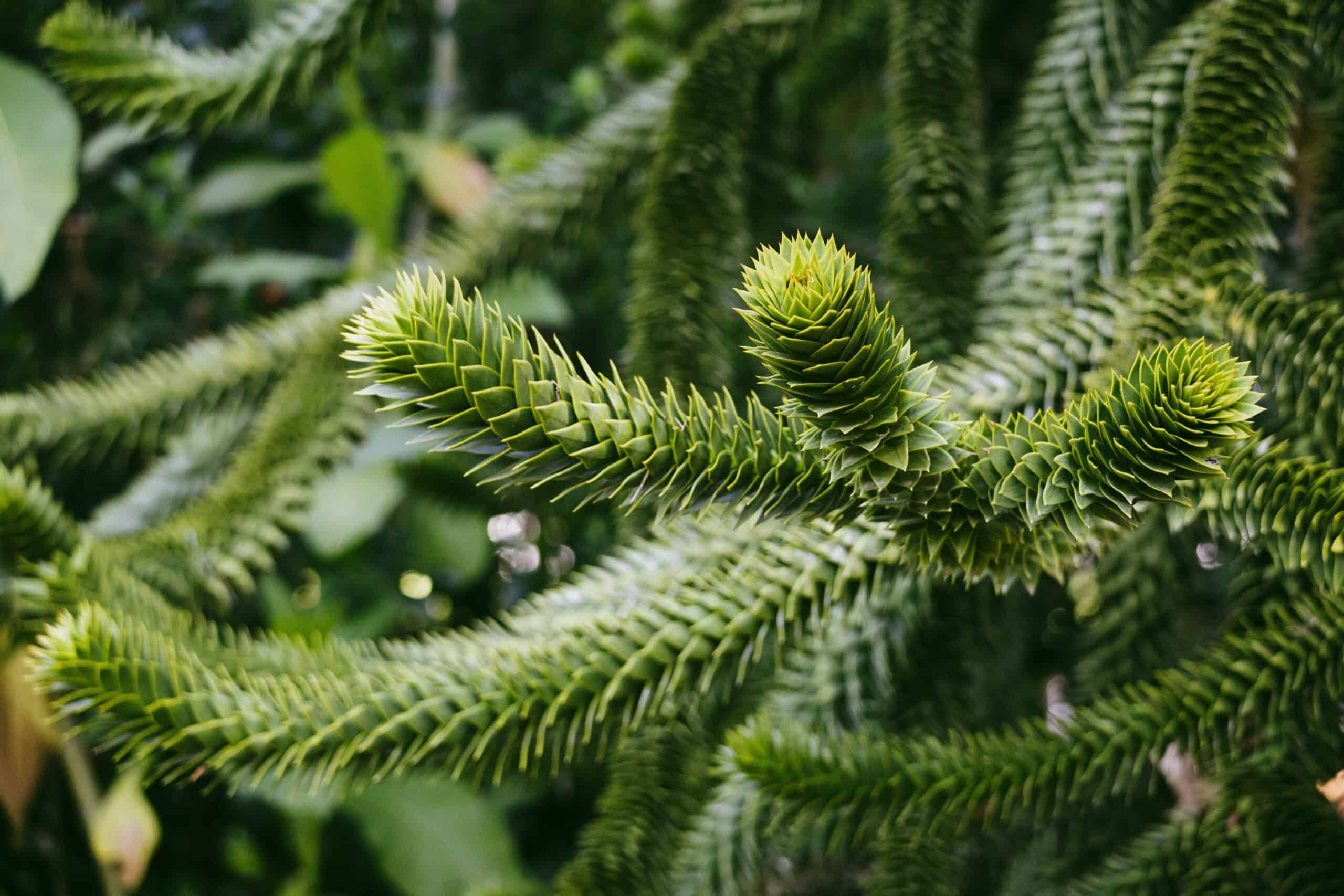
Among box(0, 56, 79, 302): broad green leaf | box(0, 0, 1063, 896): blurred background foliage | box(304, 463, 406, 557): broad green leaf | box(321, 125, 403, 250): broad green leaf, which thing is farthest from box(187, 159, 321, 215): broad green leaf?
box(304, 463, 406, 557): broad green leaf

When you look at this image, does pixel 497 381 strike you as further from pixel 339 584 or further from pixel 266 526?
pixel 339 584

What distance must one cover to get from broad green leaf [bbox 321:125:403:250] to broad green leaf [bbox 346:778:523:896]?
0.80 metres

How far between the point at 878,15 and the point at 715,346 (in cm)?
58

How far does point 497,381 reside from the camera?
467 mm

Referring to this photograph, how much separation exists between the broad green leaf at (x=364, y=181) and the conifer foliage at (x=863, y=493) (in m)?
0.27

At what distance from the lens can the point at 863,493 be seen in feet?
1.55

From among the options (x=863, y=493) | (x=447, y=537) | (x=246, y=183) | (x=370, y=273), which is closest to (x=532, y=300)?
(x=370, y=273)

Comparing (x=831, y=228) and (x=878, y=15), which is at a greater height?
(x=878, y=15)

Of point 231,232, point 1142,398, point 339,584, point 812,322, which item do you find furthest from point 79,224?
point 1142,398

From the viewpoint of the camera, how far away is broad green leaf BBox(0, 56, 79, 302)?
0.88 meters

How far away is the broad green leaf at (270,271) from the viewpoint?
53.9 inches

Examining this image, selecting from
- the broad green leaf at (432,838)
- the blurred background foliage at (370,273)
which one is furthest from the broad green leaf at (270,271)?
the broad green leaf at (432,838)

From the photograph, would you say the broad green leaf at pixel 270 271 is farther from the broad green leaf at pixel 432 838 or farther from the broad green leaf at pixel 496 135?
the broad green leaf at pixel 432 838

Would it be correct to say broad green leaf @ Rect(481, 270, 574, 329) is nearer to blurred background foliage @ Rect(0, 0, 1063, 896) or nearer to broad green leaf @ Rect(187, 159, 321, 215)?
blurred background foliage @ Rect(0, 0, 1063, 896)
